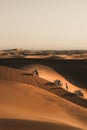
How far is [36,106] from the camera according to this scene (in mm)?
16219

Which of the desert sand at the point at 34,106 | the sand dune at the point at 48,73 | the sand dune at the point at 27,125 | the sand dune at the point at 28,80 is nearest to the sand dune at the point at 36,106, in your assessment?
the desert sand at the point at 34,106

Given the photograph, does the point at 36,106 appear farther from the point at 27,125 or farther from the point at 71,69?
the point at 71,69

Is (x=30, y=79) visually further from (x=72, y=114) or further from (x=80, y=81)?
(x=80, y=81)

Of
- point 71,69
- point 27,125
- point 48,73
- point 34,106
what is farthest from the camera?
point 71,69

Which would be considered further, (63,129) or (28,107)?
(28,107)

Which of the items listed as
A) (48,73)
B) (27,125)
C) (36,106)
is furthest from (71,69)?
(27,125)

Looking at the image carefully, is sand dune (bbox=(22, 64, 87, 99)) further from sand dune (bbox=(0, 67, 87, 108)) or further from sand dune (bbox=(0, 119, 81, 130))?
sand dune (bbox=(0, 119, 81, 130))

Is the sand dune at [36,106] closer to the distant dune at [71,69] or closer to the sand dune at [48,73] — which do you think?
the sand dune at [48,73]

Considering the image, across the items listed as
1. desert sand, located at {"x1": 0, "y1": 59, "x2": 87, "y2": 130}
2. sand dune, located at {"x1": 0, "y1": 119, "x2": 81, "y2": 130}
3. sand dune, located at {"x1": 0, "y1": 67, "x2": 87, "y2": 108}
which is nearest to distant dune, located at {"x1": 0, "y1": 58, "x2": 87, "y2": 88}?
sand dune, located at {"x1": 0, "y1": 67, "x2": 87, "y2": 108}

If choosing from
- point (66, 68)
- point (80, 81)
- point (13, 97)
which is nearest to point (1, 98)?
point (13, 97)

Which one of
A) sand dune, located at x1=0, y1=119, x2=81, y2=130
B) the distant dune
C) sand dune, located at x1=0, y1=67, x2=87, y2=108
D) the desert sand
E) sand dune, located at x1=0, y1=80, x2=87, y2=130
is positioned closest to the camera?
sand dune, located at x1=0, y1=119, x2=81, y2=130

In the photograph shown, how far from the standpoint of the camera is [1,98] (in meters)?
16.6

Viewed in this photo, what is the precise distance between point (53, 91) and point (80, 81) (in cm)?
1406

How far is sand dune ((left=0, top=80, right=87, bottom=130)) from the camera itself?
47.6ft
